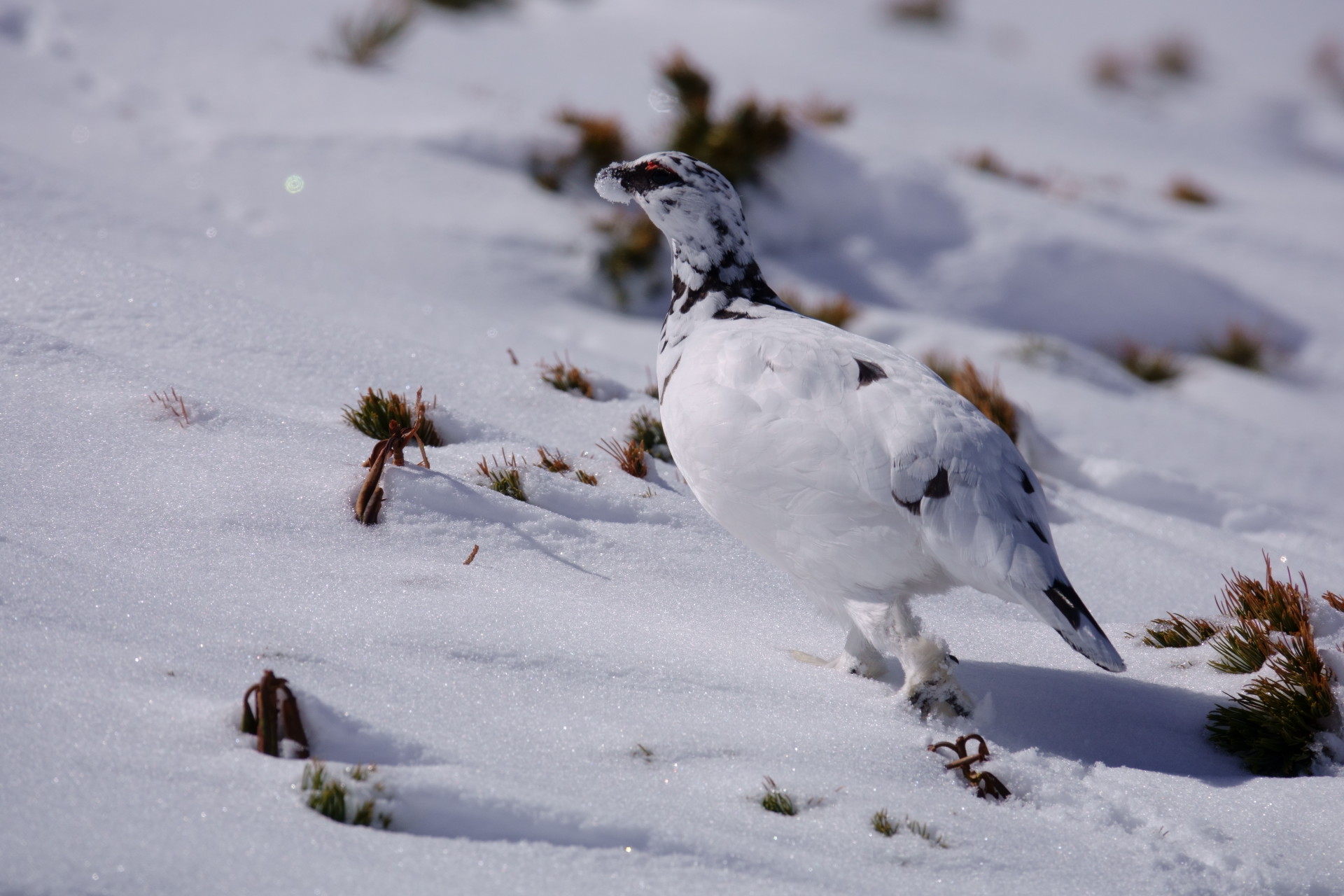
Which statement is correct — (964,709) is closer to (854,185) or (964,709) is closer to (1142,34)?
(854,185)

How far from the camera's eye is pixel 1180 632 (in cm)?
317

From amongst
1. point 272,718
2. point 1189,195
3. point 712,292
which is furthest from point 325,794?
point 1189,195

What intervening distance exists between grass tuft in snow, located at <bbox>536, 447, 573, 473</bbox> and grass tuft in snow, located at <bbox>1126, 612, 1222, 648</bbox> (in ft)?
6.08

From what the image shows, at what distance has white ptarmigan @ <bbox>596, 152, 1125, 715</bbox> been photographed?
2.36 metres

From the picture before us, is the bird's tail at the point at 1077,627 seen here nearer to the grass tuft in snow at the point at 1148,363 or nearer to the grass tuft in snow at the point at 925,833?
the grass tuft in snow at the point at 925,833

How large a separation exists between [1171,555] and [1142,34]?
24.0 m

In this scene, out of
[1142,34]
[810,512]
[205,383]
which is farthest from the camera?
[1142,34]

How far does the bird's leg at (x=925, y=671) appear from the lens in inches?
98.7

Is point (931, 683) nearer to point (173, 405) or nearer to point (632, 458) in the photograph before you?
point (632, 458)

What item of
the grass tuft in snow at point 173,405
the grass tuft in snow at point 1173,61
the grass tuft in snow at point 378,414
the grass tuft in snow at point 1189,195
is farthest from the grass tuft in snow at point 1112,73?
the grass tuft in snow at point 173,405

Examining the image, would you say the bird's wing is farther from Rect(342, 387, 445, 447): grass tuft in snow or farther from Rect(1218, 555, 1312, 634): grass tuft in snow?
Rect(342, 387, 445, 447): grass tuft in snow

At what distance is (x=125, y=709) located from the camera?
191 centimetres

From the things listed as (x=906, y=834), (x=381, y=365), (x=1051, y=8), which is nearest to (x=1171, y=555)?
(x=906, y=834)

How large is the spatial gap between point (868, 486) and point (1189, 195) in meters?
8.14
